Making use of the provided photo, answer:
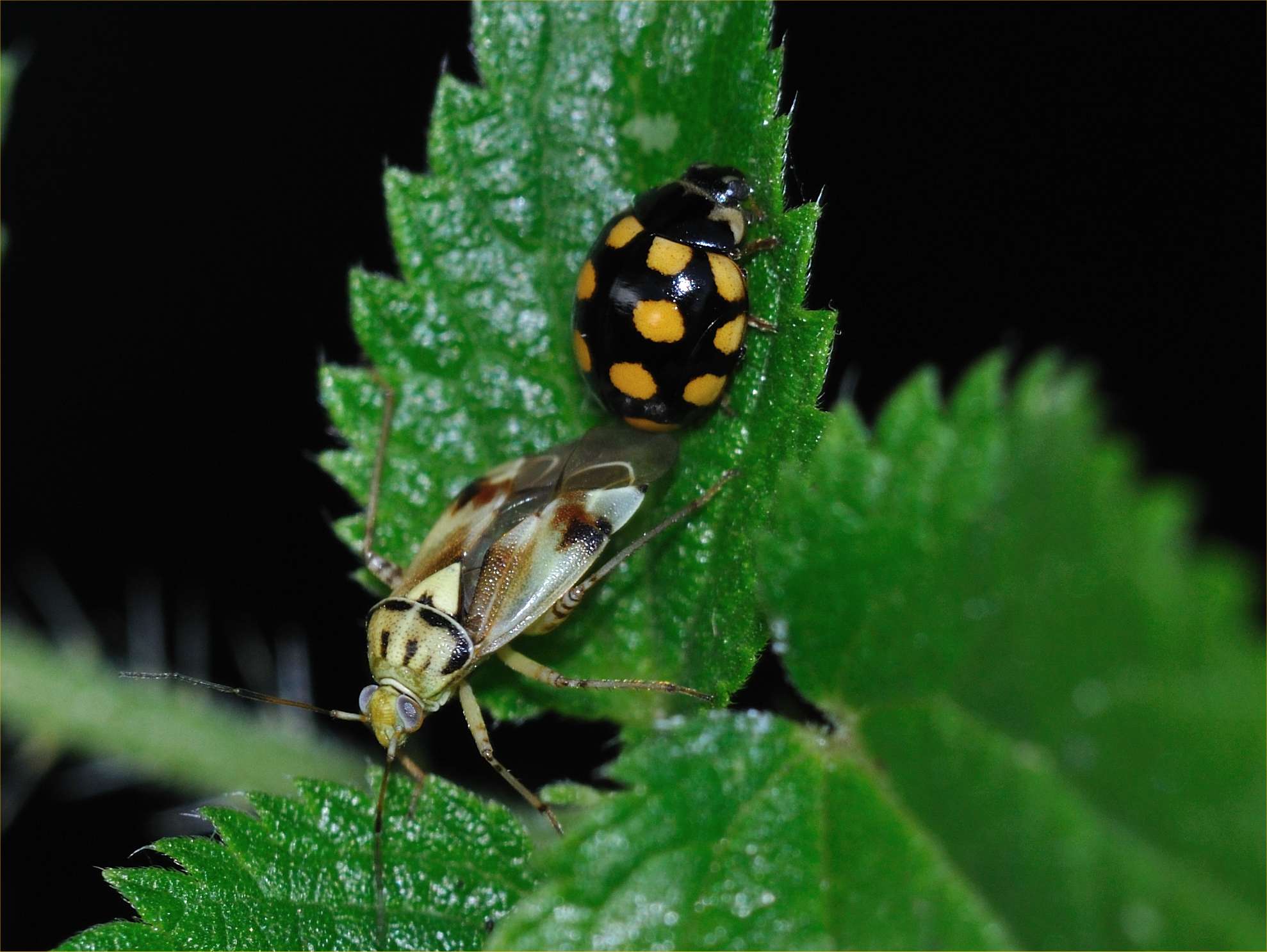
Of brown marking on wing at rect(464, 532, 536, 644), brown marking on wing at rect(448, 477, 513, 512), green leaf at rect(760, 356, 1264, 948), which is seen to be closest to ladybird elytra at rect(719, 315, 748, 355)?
brown marking on wing at rect(448, 477, 513, 512)

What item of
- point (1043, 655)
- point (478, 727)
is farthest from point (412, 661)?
point (1043, 655)

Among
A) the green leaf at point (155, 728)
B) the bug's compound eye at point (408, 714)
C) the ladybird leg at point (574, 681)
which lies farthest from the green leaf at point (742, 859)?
the green leaf at point (155, 728)

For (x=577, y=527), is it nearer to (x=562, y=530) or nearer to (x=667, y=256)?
(x=562, y=530)

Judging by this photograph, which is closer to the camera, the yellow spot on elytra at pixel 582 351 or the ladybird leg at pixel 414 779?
the ladybird leg at pixel 414 779

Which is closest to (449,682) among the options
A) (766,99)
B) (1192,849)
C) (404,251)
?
(404,251)

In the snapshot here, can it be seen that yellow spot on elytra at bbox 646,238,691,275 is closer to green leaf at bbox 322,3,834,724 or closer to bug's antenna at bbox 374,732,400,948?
green leaf at bbox 322,3,834,724

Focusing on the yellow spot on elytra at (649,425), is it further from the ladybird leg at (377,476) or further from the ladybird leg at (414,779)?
the ladybird leg at (414,779)
